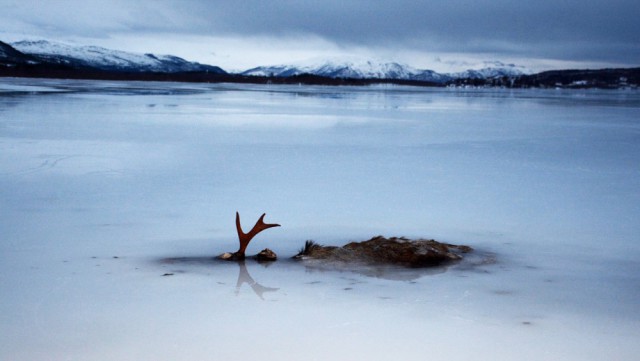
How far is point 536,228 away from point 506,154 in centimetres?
657

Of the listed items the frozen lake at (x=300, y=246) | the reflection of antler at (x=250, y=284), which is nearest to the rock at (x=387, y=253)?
the frozen lake at (x=300, y=246)

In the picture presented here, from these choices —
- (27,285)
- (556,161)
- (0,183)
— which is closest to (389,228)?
(27,285)

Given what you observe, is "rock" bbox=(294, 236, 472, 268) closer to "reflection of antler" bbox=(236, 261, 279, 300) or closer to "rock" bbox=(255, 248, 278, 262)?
"rock" bbox=(255, 248, 278, 262)

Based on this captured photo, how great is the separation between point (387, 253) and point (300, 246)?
2.92 feet

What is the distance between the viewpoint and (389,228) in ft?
22.4

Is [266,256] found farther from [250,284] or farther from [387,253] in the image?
[387,253]

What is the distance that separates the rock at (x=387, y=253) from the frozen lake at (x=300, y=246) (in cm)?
20

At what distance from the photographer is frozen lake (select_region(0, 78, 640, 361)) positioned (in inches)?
150

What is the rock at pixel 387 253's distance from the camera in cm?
551

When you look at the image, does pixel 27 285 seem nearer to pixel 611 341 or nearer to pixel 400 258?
pixel 400 258

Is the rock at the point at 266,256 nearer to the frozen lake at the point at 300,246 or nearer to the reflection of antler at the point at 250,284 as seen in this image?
the frozen lake at the point at 300,246

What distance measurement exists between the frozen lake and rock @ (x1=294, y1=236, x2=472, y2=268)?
0.20 meters

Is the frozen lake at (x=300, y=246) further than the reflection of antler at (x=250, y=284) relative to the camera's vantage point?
No

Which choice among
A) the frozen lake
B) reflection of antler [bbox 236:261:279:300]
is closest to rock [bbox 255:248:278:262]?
the frozen lake
